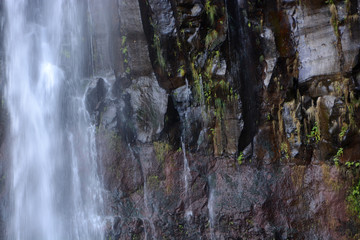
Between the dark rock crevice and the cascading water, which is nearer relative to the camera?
the dark rock crevice

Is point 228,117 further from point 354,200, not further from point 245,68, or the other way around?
point 354,200

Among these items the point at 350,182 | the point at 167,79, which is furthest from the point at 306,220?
the point at 167,79

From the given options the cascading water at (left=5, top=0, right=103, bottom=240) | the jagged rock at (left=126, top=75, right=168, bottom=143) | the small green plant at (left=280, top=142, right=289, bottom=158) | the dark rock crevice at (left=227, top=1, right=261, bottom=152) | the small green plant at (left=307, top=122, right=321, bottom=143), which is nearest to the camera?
the small green plant at (left=307, top=122, right=321, bottom=143)

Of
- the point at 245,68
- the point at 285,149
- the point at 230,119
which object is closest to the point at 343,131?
the point at 285,149

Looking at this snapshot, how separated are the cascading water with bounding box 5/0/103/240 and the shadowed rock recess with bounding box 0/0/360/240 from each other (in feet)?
2.10

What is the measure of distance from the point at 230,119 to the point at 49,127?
561cm

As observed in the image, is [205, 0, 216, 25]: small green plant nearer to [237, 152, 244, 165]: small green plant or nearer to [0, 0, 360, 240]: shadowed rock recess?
[0, 0, 360, 240]: shadowed rock recess

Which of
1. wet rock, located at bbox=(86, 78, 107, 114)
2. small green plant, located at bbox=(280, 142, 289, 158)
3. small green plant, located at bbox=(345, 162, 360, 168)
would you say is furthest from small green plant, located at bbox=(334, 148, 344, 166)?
wet rock, located at bbox=(86, 78, 107, 114)

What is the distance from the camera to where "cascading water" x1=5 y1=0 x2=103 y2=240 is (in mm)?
8828

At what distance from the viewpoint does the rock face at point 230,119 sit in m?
6.84

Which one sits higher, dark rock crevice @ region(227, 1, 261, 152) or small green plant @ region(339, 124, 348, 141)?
dark rock crevice @ region(227, 1, 261, 152)

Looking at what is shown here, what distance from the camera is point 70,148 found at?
360 inches

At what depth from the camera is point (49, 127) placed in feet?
30.9

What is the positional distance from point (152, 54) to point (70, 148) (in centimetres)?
377
